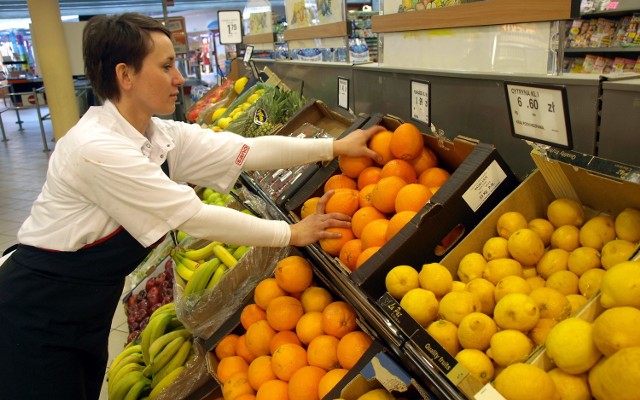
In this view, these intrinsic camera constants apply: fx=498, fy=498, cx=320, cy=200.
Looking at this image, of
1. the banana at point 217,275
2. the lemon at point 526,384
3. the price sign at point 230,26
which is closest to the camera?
the lemon at point 526,384

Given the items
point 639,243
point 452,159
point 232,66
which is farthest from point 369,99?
point 232,66

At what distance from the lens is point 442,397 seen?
3.74 ft

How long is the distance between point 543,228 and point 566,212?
0.24 feet

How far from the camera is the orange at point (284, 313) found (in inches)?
69.2

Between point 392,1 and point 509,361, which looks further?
point 392,1

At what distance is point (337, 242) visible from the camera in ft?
5.62

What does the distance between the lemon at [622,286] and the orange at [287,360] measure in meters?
0.95

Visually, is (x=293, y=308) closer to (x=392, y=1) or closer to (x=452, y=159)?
(x=452, y=159)

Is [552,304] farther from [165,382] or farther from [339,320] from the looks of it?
[165,382]

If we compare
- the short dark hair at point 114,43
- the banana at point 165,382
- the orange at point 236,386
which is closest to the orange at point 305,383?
the orange at point 236,386

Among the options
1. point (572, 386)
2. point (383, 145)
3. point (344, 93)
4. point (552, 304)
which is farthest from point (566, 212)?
point (344, 93)

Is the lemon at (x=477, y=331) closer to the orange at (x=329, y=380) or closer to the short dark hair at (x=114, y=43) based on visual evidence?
the orange at (x=329, y=380)

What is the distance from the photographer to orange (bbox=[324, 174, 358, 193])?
77.5 inches

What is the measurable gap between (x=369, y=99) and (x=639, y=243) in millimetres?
1705
